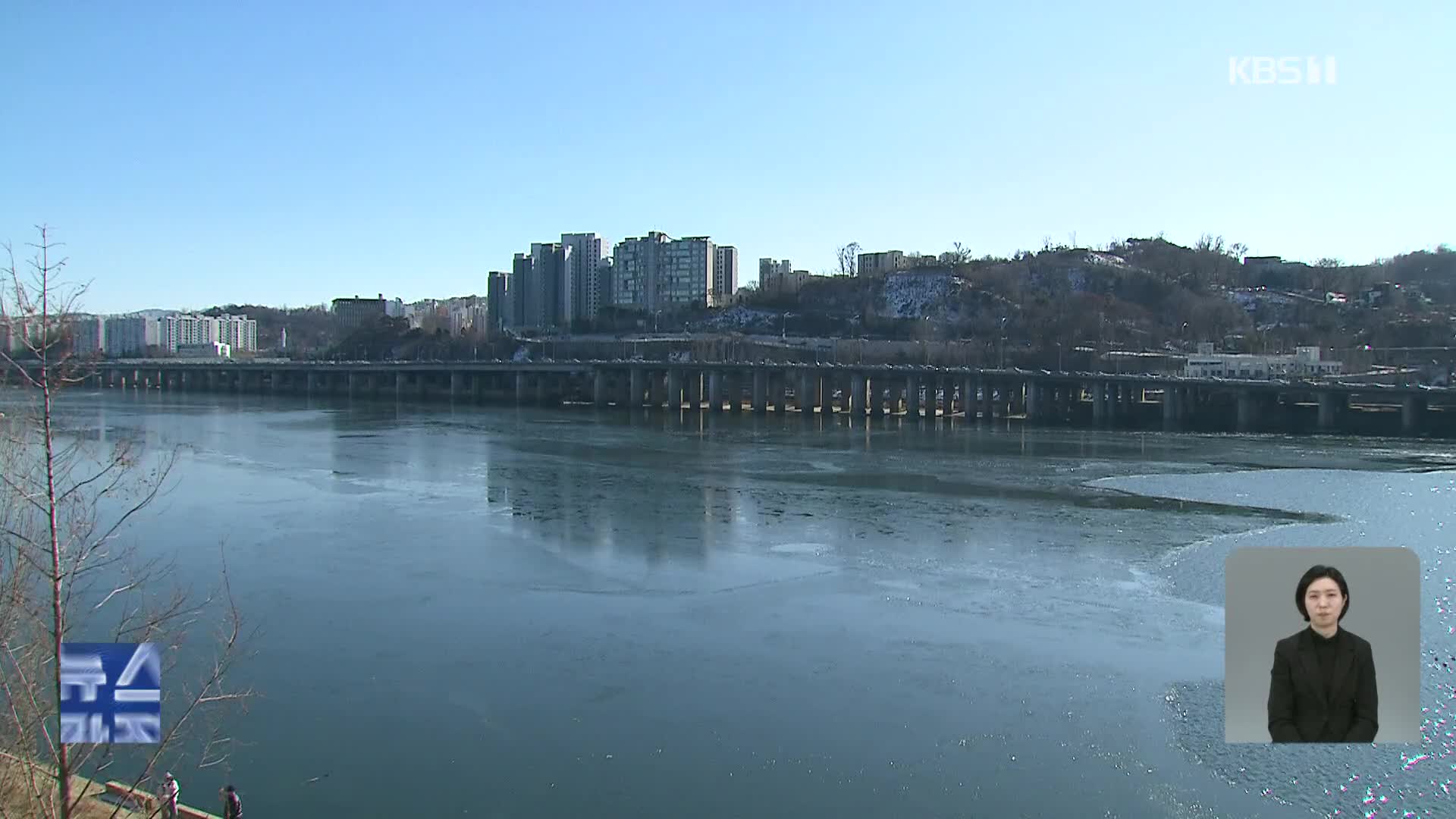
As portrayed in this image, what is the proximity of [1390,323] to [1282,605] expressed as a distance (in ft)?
310

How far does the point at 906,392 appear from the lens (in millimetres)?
74188

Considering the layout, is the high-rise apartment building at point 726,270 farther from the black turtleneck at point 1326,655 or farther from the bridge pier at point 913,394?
the black turtleneck at point 1326,655

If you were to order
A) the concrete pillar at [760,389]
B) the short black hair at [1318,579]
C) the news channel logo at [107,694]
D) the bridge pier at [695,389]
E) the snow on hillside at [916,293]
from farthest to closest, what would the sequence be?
the snow on hillside at [916,293]
the bridge pier at [695,389]
the concrete pillar at [760,389]
the news channel logo at [107,694]
the short black hair at [1318,579]

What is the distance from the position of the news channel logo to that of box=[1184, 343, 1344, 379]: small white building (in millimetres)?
72497

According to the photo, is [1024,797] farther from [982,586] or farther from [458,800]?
[982,586]

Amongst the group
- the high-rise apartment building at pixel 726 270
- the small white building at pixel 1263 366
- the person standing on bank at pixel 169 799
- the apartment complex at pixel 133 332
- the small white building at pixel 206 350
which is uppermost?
the high-rise apartment building at pixel 726 270

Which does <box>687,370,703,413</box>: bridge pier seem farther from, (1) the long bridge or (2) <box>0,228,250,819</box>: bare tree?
(2) <box>0,228,250,819</box>: bare tree

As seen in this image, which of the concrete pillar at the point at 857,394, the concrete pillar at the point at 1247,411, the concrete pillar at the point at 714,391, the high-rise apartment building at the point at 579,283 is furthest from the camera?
the high-rise apartment building at the point at 579,283

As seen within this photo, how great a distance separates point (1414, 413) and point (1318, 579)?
56481mm

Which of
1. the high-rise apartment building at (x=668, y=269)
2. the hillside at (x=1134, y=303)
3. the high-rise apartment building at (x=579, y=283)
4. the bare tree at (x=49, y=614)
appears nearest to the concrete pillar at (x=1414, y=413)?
the hillside at (x=1134, y=303)

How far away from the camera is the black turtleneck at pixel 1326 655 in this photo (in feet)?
12.3

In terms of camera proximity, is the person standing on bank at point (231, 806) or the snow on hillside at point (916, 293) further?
the snow on hillside at point (916, 293)

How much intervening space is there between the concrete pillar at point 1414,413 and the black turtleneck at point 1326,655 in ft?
182

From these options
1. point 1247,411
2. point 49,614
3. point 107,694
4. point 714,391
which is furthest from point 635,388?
point 107,694
